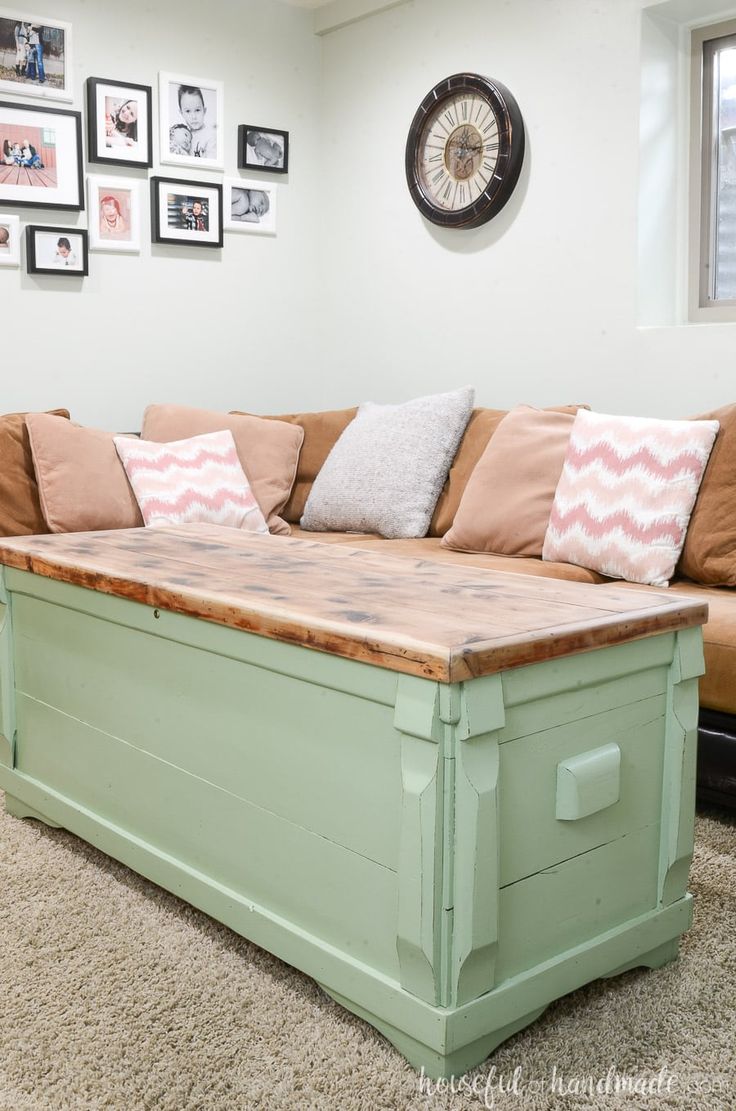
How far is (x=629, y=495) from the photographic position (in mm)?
2633

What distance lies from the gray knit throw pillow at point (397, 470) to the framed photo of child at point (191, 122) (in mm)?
1316

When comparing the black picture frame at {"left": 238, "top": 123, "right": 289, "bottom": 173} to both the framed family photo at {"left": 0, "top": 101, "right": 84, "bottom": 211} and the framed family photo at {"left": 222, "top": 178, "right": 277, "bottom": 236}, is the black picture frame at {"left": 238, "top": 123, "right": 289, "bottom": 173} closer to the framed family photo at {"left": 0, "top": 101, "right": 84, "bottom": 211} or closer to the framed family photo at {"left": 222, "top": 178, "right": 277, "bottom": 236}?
the framed family photo at {"left": 222, "top": 178, "right": 277, "bottom": 236}

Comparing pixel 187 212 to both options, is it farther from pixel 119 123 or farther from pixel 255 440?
pixel 255 440

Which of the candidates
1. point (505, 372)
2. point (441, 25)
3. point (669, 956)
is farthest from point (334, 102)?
point (669, 956)

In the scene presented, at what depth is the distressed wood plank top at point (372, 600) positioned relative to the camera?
1.32 metres

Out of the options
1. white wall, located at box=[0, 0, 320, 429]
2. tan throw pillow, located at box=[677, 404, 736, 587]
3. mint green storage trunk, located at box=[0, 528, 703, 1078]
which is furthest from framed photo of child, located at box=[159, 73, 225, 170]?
mint green storage trunk, located at box=[0, 528, 703, 1078]

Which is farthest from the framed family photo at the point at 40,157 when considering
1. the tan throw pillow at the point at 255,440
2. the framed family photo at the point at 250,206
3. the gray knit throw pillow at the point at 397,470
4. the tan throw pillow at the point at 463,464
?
the tan throw pillow at the point at 463,464

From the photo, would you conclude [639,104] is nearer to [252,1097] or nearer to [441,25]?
[441,25]

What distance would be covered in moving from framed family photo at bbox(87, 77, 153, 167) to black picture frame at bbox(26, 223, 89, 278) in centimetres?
28

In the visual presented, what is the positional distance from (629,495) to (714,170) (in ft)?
4.13

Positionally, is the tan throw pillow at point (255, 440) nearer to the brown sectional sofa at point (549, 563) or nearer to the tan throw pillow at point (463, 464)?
the brown sectional sofa at point (549, 563)

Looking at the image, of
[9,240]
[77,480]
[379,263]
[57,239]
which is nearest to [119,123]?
[57,239]

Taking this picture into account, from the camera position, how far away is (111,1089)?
1.35 metres

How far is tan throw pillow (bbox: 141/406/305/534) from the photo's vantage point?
350 centimetres
